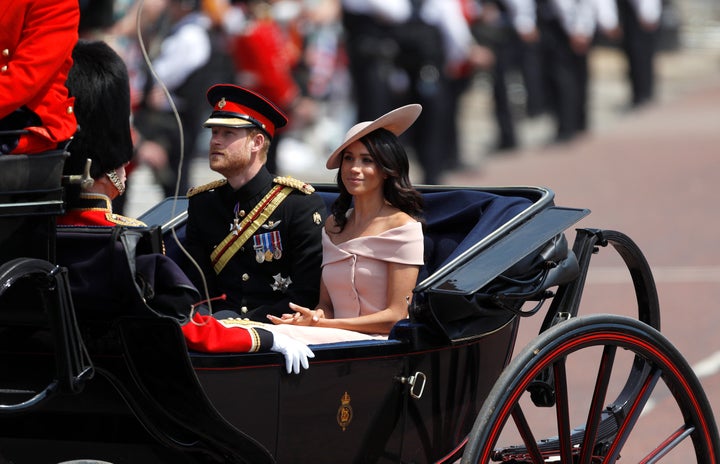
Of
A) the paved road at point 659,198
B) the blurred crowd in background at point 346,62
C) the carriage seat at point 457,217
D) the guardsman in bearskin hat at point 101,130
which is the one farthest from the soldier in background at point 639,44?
the guardsman in bearskin hat at point 101,130

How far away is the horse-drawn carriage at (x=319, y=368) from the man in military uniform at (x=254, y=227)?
1.27ft

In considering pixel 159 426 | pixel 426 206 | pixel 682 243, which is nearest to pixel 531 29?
pixel 682 243

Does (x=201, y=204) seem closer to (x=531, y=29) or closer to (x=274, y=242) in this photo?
(x=274, y=242)

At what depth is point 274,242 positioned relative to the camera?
4.45 meters

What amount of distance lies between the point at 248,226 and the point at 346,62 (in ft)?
30.8

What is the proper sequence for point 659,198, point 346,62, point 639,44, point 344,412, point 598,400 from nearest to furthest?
point 344,412 → point 598,400 → point 659,198 → point 346,62 → point 639,44

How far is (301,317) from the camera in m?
4.27

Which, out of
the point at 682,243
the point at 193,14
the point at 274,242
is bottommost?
the point at 682,243

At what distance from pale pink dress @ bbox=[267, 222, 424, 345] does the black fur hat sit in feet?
2.49

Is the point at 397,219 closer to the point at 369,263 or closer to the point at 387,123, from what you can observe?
the point at 369,263

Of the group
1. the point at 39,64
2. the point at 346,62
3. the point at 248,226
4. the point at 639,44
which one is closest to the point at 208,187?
the point at 248,226

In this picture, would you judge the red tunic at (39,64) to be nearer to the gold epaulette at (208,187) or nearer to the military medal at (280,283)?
the gold epaulette at (208,187)

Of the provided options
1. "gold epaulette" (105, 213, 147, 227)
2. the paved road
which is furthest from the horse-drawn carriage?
the paved road

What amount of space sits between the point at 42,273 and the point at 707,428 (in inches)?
77.8
